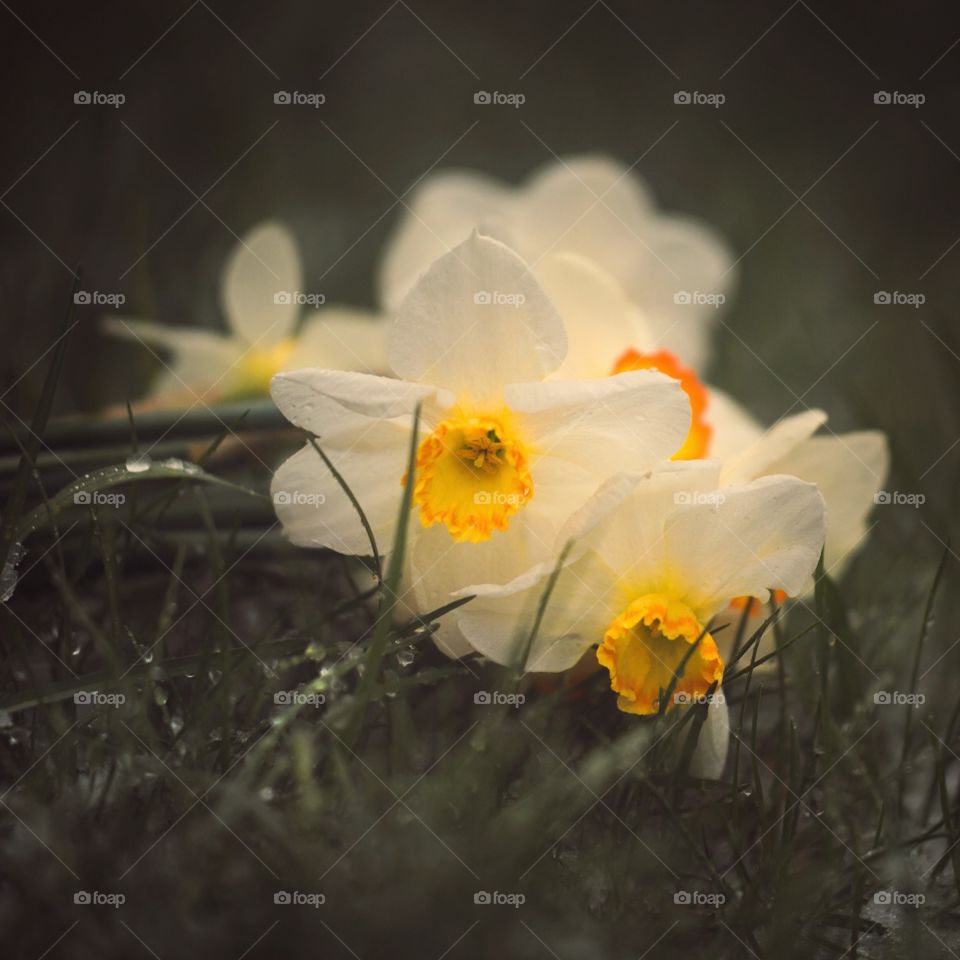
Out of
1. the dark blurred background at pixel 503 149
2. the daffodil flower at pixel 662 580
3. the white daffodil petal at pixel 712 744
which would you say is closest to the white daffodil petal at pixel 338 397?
the daffodil flower at pixel 662 580

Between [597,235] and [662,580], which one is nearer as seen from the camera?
[662,580]

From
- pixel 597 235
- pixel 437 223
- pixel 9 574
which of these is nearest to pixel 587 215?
pixel 597 235

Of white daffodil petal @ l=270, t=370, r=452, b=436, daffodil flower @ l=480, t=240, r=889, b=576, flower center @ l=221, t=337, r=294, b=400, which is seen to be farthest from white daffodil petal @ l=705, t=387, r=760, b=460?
flower center @ l=221, t=337, r=294, b=400

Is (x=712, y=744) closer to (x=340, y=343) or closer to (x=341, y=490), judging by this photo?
(x=341, y=490)

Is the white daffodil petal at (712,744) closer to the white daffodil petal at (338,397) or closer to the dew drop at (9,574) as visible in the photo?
the white daffodil petal at (338,397)

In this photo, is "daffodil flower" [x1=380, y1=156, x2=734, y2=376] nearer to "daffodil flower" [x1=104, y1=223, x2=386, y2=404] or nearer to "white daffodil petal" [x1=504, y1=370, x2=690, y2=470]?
"daffodil flower" [x1=104, y1=223, x2=386, y2=404]

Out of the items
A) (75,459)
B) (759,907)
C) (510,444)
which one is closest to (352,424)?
(510,444)

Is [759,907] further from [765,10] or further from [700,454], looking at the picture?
[765,10]

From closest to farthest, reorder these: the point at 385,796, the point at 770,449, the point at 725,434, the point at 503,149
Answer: the point at 385,796, the point at 770,449, the point at 725,434, the point at 503,149
